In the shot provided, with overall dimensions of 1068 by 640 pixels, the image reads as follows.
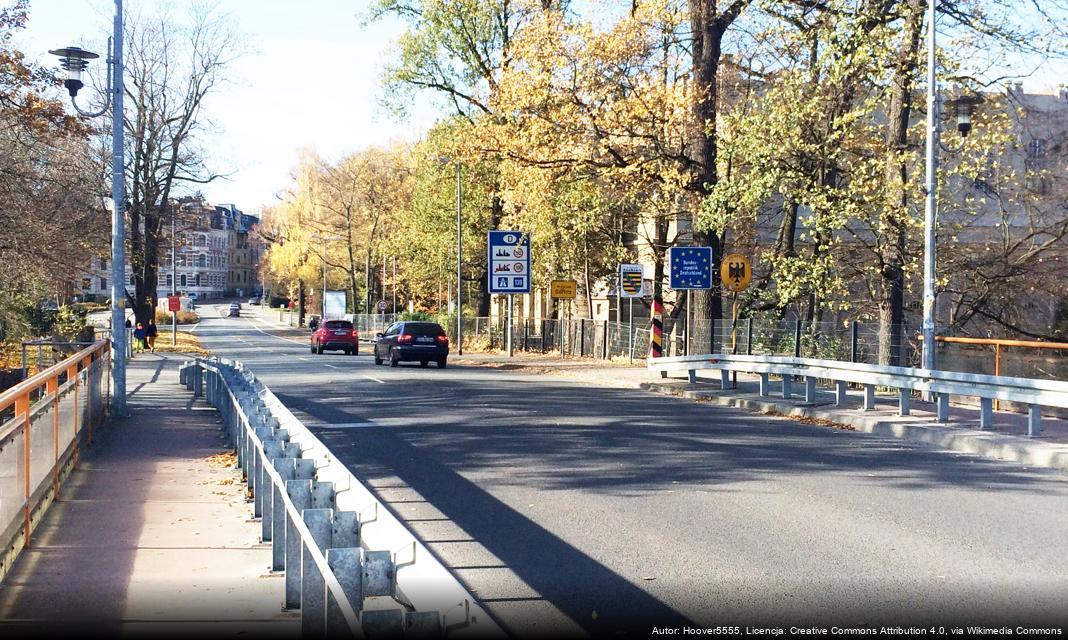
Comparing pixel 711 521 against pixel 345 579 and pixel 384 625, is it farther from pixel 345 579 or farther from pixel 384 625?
pixel 384 625

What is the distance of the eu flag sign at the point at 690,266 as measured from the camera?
26.7 metres

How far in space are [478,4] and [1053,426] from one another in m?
34.9

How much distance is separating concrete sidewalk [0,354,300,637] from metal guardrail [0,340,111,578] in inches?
7.0

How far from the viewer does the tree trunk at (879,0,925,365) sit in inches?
903

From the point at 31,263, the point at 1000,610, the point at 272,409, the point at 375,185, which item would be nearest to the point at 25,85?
the point at 31,263

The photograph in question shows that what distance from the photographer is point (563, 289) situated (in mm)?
42188

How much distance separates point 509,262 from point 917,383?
2575 cm

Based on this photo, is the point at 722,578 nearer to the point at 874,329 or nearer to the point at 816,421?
the point at 816,421

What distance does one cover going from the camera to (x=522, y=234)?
4162 centimetres

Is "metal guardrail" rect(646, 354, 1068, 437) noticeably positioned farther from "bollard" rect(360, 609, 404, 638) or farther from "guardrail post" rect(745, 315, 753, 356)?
"bollard" rect(360, 609, 404, 638)

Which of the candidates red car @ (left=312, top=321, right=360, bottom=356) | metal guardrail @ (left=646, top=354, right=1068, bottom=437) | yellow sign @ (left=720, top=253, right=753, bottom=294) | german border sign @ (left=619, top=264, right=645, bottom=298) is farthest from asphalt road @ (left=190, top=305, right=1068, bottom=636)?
red car @ (left=312, top=321, right=360, bottom=356)

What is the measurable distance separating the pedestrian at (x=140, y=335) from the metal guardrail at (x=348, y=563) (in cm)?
4617

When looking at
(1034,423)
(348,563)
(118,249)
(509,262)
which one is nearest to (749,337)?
(1034,423)

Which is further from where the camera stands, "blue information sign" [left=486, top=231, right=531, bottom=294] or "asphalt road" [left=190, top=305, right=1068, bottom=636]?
"blue information sign" [left=486, top=231, right=531, bottom=294]
